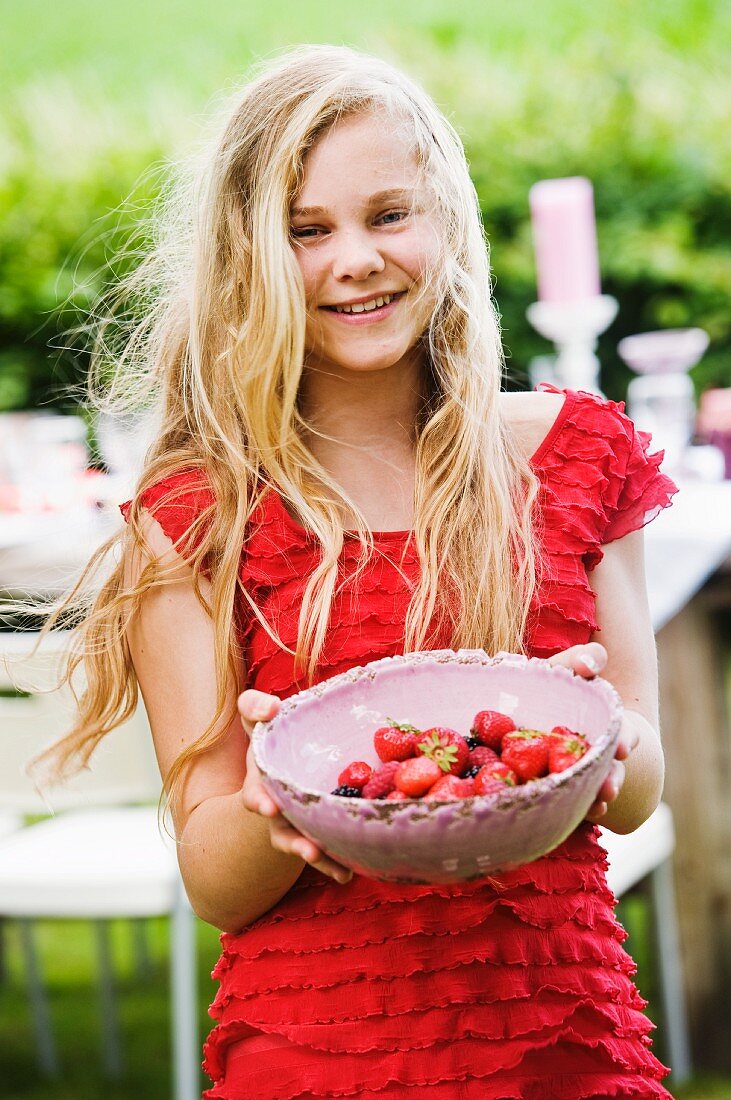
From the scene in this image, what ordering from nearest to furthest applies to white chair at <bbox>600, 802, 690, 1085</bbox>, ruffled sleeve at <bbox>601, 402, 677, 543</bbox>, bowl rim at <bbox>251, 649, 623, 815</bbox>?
bowl rim at <bbox>251, 649, 623, 815</bbox>
ruffled sleeve at <bbox>601, 402, 677, 543</bbox>
white chair at <bbox>600, 802, 690, 1085</bbox>

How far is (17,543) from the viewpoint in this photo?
3.56 m

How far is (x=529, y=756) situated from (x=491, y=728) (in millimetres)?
106

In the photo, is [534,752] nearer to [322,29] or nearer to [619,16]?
[619,16]

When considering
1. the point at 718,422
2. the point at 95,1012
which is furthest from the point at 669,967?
the point at 95,1012

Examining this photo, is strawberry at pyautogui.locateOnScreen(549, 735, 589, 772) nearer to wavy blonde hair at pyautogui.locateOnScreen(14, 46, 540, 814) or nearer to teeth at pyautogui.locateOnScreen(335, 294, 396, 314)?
wavy blonde hair at pyautogui.locateOnScreen(14, 46, 540, 814)

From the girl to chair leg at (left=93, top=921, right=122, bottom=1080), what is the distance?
180 cm

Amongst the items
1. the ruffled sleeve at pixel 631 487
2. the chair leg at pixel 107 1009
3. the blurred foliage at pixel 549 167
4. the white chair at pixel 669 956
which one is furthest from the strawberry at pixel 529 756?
→ the blurred foliage at pixel 549 167

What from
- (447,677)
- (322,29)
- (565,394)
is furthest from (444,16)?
(447,677)

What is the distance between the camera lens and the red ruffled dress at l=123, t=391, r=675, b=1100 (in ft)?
4.52

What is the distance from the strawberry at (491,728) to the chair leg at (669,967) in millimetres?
1938

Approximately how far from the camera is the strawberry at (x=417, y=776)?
1.18 meters

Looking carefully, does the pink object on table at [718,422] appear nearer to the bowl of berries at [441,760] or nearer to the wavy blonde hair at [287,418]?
the wavy blonde hair at [287,418]

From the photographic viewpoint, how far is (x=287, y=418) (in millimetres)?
1581

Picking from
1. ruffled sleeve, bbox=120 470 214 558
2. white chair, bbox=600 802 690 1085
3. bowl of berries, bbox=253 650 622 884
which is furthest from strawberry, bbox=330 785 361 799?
→ white chair, bbox=600 802 690 1085
